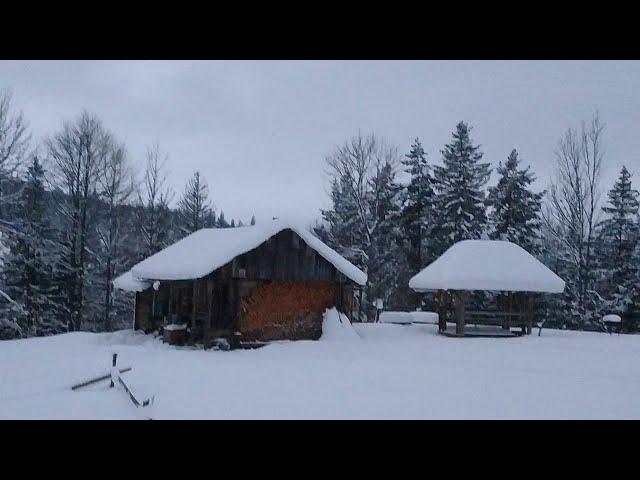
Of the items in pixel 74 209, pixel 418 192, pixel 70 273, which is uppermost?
pixel 418 192

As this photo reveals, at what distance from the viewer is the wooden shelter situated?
2494cm

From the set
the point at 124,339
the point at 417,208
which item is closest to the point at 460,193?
the point at 417,208

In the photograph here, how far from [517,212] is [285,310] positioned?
24.5 meters

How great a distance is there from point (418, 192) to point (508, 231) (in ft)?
23.4

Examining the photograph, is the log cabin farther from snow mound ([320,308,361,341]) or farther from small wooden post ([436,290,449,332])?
small wooden post ([436,290,449,332])

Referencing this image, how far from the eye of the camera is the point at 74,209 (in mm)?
33781

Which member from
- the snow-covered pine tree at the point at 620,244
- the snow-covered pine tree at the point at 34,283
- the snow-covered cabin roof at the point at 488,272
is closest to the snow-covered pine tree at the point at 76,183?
the snow-covered pine tree at the point at 34,283

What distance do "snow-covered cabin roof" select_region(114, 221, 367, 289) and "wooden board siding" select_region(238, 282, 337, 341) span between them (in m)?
1.26

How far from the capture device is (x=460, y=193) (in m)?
40.7

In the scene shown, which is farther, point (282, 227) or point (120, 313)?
point (120, 313)

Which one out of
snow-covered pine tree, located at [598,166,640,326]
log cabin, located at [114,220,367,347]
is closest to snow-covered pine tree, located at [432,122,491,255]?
snow-covered pine tree, located at [598,166,640,326]

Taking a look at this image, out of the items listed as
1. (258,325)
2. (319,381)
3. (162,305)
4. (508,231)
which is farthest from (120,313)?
(319,381)

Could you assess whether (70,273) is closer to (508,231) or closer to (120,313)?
(120,313)
